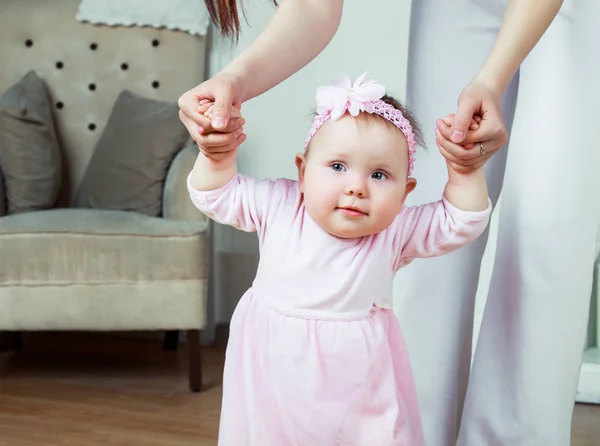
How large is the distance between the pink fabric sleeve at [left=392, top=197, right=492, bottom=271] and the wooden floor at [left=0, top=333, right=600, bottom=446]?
2.79 feet

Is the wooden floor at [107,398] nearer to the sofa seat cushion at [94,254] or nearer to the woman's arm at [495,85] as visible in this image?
the sofa seat cushion at [94,254]

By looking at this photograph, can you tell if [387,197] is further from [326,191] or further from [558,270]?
[558,270]

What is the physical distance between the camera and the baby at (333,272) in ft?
3.22

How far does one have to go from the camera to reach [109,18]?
2.77m

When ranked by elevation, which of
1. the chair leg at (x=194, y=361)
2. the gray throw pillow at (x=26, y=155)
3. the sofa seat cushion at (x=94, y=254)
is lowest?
the chair leg at (x=194, y=361)

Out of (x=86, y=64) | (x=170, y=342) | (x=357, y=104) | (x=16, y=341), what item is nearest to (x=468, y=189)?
(x=357, y=104)

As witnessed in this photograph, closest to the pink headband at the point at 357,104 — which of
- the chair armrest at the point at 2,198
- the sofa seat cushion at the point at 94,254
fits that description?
the sofa seat cushion at the point at 94,254

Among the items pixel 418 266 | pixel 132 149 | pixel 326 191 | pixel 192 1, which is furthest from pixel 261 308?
pixel 192 1

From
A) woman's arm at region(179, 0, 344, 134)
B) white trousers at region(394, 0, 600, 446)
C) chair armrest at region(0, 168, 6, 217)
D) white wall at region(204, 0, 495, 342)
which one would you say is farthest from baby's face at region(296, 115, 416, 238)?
chair armrest at region(0, 168, 6, 217)

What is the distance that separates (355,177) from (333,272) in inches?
4.8

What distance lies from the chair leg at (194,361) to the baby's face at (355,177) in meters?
1.20

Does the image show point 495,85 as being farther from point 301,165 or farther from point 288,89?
point 288,89

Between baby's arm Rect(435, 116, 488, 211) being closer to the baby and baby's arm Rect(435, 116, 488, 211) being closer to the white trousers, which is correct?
the baby

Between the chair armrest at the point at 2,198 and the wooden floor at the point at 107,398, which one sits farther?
the chair armrest at the point at 2,198
